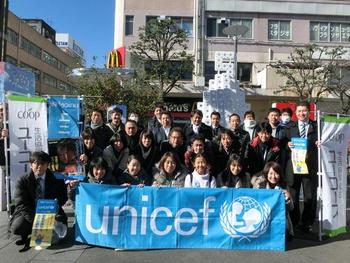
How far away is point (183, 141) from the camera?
748cm

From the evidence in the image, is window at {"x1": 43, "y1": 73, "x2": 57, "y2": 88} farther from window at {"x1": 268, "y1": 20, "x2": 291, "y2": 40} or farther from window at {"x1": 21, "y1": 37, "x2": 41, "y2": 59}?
window at {"x1": 268, "y1": 20, "x2": 291, "y2": 40}

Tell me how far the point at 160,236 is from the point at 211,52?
85.5ft

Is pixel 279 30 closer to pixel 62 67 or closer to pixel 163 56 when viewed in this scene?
pixel 163 56

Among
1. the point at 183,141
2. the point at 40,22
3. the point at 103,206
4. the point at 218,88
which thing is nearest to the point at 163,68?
the point at 218,88

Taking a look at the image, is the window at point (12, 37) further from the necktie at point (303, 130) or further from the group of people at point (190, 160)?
the necktie at point (303, 130)

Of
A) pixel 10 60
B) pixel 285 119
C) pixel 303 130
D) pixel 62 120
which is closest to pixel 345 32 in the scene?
pixel 285 119

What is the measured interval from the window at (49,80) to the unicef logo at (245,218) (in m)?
57.8

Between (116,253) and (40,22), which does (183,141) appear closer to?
(116,253)

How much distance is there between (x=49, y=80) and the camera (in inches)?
2489

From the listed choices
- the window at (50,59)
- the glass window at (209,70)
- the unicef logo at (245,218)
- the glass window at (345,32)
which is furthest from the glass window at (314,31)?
the window at (50,59)

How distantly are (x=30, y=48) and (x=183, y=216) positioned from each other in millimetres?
53604

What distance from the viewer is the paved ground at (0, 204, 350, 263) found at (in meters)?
5.64

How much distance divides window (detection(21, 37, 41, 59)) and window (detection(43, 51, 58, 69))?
2699mm

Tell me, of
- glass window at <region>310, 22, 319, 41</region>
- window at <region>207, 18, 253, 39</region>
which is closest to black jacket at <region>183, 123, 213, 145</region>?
window at <region>207, 18, 253, 39</region>
